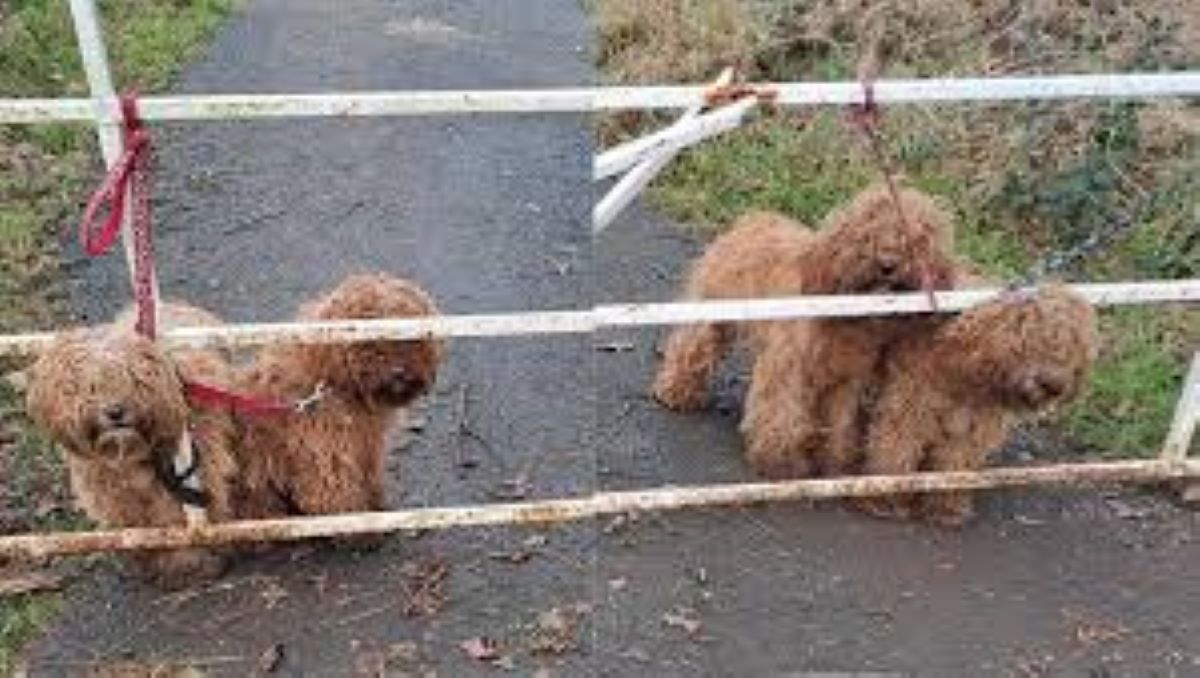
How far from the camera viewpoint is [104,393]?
4.07m

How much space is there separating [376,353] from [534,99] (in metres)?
0.96

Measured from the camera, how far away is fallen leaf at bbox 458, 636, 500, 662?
4.62 m

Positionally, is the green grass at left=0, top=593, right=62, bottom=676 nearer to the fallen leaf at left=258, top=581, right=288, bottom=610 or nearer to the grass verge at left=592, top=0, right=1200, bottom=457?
the fallen leaf at left=258, top=581, right=288, bottom=610

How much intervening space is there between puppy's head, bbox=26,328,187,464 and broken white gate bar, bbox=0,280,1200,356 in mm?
117

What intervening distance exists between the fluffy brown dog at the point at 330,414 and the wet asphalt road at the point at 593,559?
0.82ft

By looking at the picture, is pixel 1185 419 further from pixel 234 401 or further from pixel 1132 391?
pixel 234 401

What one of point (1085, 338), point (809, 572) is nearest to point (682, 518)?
point (809, 572)

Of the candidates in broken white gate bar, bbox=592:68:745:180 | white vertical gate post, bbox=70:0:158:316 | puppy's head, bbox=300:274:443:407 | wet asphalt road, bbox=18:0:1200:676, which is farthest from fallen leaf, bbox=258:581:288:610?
broken white gate bar, bbox=592:68:745:180

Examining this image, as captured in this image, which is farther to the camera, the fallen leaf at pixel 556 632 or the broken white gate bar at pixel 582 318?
the fallen leaf at pixel 556 632

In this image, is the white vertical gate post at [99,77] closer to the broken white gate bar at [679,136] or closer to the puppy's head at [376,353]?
the puppy's head at [376,353]

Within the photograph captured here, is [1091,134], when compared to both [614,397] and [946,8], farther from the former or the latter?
[614,397]

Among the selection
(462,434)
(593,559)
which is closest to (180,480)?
(593,559)

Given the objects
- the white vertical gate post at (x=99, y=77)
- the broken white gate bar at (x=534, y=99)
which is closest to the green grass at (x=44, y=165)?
the white vertical gate post at (x=99, y=77)

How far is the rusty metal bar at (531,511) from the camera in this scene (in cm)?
459
